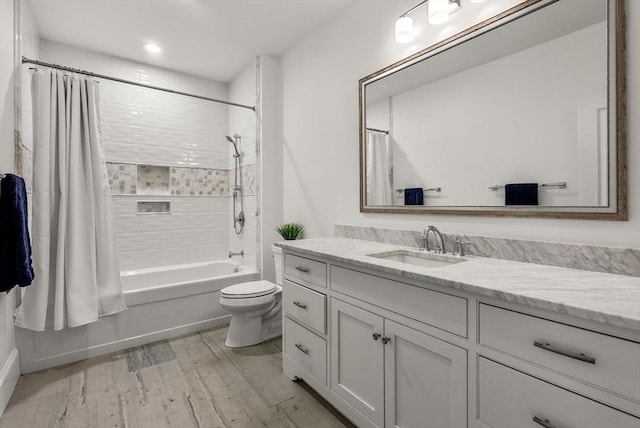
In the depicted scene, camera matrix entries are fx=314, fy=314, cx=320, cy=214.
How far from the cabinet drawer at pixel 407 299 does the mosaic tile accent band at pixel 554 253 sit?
20.1 inches

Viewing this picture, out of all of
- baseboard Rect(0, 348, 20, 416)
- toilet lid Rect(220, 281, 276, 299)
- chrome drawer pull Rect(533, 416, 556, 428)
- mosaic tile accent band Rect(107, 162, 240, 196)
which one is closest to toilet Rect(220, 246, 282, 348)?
toilet lid Rect(220, 281, 276, 299)

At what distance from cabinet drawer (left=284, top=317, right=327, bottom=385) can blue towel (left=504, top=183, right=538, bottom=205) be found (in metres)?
1.17

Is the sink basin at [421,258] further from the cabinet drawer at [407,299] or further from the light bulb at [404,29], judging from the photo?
the light bulb at [404,29]

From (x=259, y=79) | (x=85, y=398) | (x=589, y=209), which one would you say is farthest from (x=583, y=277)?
(x=259, y=79)

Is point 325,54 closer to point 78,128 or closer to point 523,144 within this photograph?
point 523,144

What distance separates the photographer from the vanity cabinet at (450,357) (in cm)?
79

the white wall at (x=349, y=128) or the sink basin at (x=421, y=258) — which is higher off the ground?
the white wall at (x=349, y=128)

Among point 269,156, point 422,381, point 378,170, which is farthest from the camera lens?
point 269,156

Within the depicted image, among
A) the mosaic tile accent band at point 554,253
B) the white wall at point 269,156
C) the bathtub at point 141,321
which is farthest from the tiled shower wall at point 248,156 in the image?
the mosaic tile accent band at point 554,253

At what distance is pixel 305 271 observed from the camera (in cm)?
183

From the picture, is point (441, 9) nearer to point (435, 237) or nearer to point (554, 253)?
point (435, 237)

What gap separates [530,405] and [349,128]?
188cm

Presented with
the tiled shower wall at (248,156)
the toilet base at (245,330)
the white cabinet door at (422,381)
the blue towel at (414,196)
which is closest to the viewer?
the white cabinet door at (422,381)

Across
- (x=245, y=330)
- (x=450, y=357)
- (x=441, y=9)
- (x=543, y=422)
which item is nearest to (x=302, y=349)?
(x=245, y=330)
